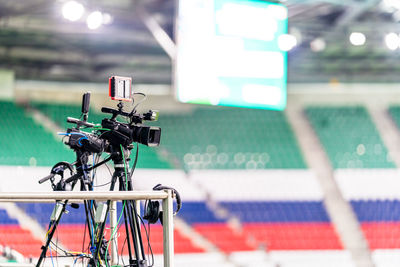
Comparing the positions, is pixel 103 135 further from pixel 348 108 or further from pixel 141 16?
pixel 348 108

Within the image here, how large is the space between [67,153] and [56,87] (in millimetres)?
1116

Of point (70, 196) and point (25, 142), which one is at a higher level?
point (25, 142)

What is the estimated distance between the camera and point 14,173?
6.93 m

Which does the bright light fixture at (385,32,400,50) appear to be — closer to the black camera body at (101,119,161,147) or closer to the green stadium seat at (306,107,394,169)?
the green stadium seat at (306,107,394,169)

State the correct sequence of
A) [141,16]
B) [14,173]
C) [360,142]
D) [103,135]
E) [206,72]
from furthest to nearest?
[360,142] → [14,173] → [141,16] → [206,72] → [103,135]

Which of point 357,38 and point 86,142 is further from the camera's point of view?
point 357,38

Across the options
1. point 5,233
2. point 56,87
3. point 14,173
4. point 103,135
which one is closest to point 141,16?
point 56,87

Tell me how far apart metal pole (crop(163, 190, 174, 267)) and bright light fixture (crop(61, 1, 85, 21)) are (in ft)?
14.9

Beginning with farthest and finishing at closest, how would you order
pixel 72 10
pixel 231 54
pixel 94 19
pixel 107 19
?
1. pixel 107 19
2. pixel 94 19
3. pixel 72 10
4. pixel 231 54

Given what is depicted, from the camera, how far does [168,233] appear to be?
166cm

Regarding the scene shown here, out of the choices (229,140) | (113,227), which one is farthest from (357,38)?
(113,227)

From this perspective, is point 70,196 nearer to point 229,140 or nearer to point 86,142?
point 86,142

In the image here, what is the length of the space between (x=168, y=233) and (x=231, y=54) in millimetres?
3114

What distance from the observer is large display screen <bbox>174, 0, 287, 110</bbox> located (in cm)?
431
